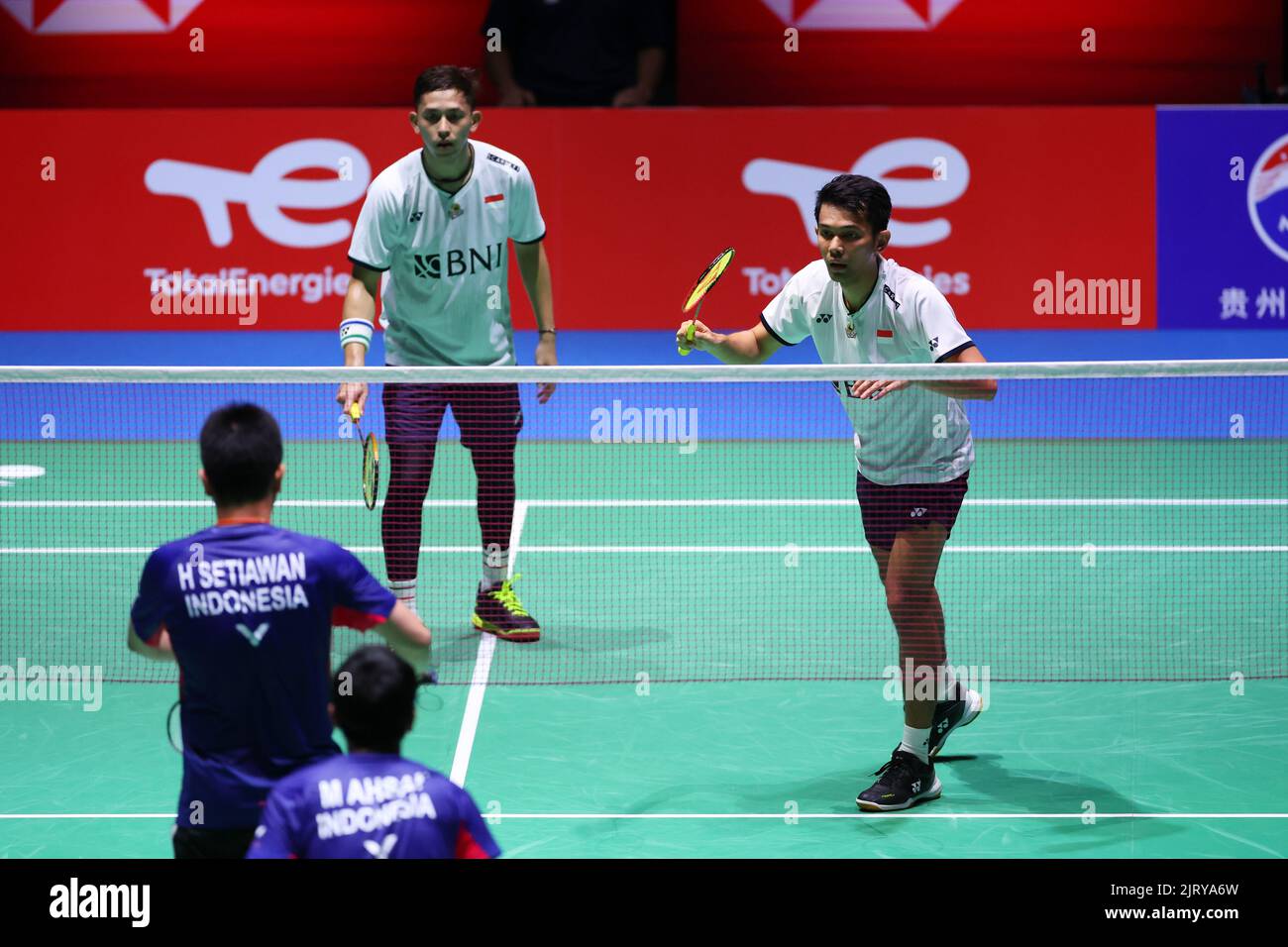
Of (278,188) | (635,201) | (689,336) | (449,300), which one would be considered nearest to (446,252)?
(449,300)

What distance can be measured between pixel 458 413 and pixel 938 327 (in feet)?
7.93

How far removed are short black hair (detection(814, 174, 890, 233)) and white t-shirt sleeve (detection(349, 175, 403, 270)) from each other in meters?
2.16

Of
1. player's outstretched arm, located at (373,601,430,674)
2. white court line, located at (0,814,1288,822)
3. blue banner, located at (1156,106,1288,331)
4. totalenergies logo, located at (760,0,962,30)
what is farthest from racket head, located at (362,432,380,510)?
totalenergies logo, located at (760,0,962,30)

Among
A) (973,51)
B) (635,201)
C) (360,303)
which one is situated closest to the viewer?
(360,303)

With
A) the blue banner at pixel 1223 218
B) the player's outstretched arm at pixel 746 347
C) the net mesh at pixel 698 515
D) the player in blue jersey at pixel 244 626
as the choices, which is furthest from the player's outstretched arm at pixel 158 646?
the blue banner at pixel 1223 218

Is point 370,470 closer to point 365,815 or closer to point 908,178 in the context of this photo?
point 365,815

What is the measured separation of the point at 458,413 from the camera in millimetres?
7332

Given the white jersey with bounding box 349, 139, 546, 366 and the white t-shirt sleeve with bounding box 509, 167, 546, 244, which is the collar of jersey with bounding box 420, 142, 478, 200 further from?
the white t-shirt sleeve with bounding box 509, 167, 546, 244

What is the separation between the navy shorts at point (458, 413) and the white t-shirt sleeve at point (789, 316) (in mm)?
1475

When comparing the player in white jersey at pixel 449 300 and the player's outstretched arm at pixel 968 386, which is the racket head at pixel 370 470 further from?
the player's outstretched arm at pixel 968 386

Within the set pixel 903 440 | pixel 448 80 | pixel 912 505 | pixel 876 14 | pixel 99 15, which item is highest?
pixel 99 15
